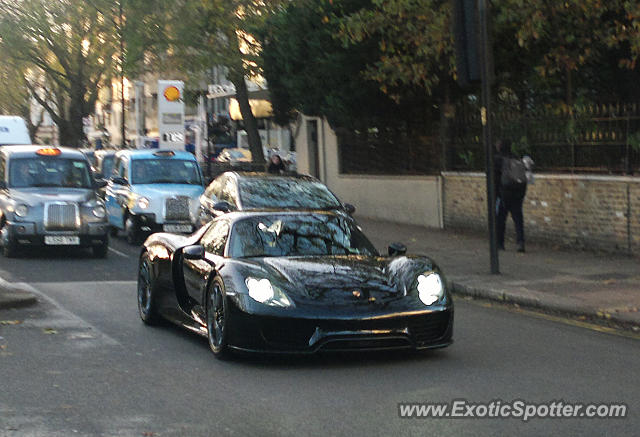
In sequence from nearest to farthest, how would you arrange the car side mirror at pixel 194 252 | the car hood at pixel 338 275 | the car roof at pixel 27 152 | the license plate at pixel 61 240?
the car hood at pixel 338 275 < the car side mirror at pixel 194 252 < the license plate at pixel 61 240 < the car roof at pixel 27 152

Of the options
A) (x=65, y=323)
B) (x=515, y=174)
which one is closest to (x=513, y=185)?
(x=515, y=174)

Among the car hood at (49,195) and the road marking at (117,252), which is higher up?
the car hood at (49,195)

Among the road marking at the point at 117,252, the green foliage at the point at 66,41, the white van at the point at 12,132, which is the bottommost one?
the road marking at the point at 117,252

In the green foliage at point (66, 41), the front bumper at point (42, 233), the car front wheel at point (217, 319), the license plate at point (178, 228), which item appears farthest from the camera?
the green foliage at point (66, 41)

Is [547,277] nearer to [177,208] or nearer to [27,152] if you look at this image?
[177,208]

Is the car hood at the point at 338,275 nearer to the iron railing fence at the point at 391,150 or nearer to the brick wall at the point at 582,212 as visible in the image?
the brick wall at the point at 582,212

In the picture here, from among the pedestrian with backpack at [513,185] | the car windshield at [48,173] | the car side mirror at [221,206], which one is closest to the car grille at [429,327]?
the car side mirror at [221,206]

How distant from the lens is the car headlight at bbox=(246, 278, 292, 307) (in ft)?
31.3

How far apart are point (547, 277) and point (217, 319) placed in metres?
7.27

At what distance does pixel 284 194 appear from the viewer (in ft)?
59.6

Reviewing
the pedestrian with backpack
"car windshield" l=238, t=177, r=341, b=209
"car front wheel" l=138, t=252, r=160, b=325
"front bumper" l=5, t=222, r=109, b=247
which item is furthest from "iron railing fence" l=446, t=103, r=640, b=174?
"car front wheel" l=138, t=252, r=160, b=325

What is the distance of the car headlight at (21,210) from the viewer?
2058 centimetres

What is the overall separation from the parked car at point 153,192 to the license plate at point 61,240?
3.14 metres

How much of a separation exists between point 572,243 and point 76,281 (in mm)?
8356
